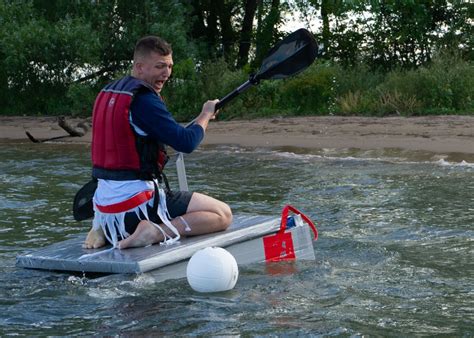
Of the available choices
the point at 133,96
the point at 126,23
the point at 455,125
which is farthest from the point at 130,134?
the point at 126,23

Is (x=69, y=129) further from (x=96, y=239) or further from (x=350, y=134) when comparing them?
(x=96, y=239)

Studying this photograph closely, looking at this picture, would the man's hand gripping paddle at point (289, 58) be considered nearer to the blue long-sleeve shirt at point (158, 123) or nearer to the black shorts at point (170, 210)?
the black shorts at point (170, 210)

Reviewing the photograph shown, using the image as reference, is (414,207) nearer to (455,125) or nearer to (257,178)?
(257,178)

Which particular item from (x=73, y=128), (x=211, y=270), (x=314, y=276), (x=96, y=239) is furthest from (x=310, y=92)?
(x=211, y=270)

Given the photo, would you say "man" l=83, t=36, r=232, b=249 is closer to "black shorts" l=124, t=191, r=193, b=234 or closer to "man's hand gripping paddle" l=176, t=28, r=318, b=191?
"black shorts" l=124, t=191, r=193, b=234

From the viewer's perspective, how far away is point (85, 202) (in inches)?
284

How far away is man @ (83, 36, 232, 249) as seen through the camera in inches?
258

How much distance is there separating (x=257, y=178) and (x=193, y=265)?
21.8ft

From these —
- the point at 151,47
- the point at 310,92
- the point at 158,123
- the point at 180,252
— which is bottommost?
the point at 180,252

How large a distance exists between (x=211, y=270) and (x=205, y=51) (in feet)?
58.0

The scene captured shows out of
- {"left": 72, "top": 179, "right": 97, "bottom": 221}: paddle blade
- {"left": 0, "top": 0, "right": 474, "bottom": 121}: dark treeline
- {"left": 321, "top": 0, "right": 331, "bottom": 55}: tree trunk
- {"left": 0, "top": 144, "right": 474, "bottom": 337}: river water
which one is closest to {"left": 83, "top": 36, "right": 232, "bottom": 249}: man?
{"left": 72, "top": 179, "right": 97, "bottom": 221}: paddle blade

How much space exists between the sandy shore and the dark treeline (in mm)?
1065

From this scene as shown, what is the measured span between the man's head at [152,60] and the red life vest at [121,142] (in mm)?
97

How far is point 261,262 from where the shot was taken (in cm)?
721
